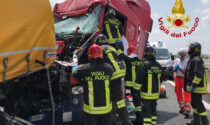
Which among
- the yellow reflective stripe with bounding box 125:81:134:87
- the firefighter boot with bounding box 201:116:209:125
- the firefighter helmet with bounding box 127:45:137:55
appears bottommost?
the firefighter boot with bounding box 201:116:209:125

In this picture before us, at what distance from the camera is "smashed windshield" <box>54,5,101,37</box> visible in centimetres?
534

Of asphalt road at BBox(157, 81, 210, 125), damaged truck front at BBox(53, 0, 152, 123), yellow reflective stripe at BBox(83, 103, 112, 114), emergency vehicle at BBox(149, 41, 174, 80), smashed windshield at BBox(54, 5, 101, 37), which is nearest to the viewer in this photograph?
yellow reflective stripe at BBox(83, 103, 112, 114)

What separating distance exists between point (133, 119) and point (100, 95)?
7.86 ft

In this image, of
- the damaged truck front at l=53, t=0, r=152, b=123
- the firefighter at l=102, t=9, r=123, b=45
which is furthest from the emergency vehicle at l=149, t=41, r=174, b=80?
the firefighter at l=102, t=9, r=123, b=45

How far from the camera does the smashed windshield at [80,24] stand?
534cm

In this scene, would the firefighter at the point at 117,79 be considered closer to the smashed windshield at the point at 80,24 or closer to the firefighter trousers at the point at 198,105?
the smashed windshield at the point at 80,24

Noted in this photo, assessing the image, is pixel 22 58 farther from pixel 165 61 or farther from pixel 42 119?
pixel 165 61

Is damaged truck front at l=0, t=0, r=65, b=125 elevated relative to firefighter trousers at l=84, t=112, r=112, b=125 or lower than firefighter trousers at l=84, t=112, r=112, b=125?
elevated

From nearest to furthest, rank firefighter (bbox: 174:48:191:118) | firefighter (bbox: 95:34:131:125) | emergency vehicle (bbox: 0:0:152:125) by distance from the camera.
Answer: emergency vehicle (bbox: 0:0:152:125), firefighter (bbox: 95:34:131:125), firefighter (bbox: 174:48:191:118)

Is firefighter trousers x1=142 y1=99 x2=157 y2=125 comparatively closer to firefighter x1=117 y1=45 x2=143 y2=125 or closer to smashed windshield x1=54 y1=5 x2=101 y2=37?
→ firefighter x1=117 y1=45 x2=143 y2=125

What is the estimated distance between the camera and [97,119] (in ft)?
12.5

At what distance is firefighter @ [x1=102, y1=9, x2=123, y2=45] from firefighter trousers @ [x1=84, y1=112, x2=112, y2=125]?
2.12 m

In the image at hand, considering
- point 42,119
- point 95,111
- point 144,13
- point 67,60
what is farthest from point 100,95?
point 144,13

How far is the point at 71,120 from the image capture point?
4469 mm
